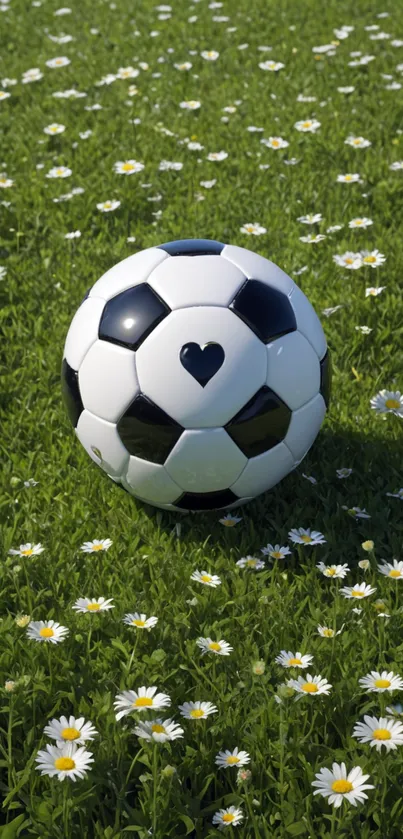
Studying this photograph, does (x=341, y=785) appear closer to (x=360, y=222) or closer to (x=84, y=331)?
(x=84, y=331)

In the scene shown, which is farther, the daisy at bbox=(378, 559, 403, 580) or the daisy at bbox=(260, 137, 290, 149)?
the daisy at bbox=(260, 137, 290, 149)

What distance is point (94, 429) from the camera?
11.2 feet

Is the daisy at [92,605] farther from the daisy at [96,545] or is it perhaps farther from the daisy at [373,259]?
the daisy at [373,259]

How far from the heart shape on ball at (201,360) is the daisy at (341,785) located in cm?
131

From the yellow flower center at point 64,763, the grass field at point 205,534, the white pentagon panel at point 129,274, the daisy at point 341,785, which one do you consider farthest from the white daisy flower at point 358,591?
the white pentagon panel at point 129,274

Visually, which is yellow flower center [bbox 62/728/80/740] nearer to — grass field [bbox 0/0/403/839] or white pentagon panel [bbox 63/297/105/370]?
grass field [bbox 0/0/403/839]

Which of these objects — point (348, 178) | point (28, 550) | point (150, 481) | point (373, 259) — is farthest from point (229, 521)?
point (348, 178)

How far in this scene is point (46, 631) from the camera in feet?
9.41

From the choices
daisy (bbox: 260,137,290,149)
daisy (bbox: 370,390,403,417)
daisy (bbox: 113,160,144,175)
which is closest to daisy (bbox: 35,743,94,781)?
daisy (bbox: 370,390,403,417)

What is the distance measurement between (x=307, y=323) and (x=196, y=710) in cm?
148

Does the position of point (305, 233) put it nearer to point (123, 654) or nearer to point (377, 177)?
point (377, 177)

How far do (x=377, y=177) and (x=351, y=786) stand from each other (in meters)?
4.54

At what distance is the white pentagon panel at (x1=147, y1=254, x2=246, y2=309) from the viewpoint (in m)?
3.30

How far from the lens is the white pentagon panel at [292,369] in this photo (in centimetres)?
330
